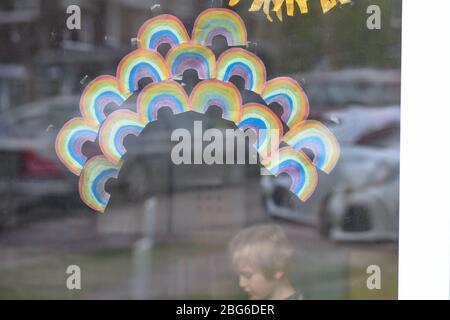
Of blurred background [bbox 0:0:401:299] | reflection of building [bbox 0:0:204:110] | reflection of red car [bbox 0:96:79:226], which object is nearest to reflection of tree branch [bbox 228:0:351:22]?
blurred background [bbox 0:0:401:299]

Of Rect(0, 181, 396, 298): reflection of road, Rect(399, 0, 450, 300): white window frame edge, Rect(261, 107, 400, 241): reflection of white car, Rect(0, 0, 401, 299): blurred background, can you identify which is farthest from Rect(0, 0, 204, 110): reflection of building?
Rect(399, 0, 450, 300): white window frame edge

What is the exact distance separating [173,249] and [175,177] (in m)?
0.30

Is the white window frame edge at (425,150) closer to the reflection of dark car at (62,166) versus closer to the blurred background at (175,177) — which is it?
the blurred background at (175,177)

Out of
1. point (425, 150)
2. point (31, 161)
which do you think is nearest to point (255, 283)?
point (425, 150)

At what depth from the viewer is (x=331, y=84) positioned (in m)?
2.76

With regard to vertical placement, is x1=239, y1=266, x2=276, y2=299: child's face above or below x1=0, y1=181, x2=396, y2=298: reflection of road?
below

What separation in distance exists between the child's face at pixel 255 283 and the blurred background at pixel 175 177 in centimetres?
4

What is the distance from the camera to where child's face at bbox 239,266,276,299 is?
2.82m

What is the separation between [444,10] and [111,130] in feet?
4.72

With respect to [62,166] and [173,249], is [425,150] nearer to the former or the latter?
[173,249]

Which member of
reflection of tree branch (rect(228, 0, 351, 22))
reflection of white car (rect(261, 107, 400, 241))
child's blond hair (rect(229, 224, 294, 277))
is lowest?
child's blond hair (rect(229, 224, 294, 277))

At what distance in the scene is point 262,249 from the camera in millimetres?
2838

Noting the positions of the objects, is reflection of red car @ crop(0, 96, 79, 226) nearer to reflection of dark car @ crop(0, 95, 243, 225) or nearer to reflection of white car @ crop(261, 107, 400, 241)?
reflection of dark car @ crop(0, 95, 243, 225)

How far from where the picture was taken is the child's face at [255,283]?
2.82 m
